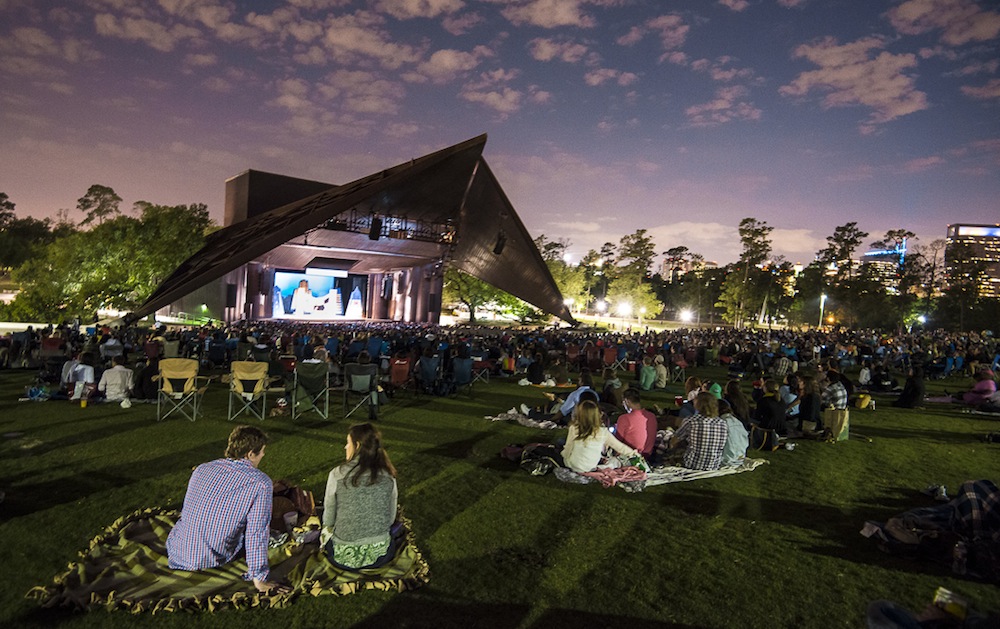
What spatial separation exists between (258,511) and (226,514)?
0.19m

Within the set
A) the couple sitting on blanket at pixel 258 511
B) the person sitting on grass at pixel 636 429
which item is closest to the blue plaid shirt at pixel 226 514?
the couple sitting on blanket at pixel 258 511

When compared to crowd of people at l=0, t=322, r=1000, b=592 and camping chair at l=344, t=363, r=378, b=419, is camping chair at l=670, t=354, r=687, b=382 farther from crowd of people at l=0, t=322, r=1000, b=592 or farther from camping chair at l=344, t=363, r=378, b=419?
camping chair at l=344, t=363, r=378, b=419

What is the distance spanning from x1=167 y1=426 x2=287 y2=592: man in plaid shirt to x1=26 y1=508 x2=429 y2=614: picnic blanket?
10cm

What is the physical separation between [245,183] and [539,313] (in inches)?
944

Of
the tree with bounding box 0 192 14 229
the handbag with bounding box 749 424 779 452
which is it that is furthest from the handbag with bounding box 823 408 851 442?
the tree with bounding box 0 192 14 229

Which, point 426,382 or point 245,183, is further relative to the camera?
point 245,183

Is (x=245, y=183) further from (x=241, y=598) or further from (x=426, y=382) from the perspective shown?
(x=241, y=598)

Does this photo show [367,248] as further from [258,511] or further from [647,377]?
[258,511]

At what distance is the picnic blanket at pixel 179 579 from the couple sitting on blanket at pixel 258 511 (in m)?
0.08

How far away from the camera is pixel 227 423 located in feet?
24.3

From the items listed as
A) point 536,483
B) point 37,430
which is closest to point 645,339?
point 536,483

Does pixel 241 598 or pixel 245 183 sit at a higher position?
pixel 245 183

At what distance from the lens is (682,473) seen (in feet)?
19.1

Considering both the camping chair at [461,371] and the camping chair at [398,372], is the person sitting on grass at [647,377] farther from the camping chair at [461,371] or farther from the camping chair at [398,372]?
the camping chair at [398,372]
